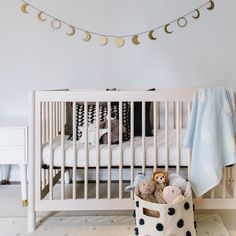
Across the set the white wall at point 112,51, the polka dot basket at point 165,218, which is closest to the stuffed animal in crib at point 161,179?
the polka dot basket at point 165,218

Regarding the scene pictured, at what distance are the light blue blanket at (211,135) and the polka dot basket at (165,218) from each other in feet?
0.63

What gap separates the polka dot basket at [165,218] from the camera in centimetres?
148

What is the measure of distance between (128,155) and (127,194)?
29.5 inches

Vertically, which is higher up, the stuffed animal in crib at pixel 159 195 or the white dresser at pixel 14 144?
the white dresser at pixel 14 144

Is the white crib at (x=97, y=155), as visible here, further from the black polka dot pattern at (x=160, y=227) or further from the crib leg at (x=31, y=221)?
the black polka dot pattern at (x=160, y=227)

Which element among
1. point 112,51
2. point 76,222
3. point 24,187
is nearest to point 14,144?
→ point 24,187

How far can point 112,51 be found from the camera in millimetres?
2752

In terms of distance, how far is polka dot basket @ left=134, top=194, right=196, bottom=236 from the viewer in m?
1.48

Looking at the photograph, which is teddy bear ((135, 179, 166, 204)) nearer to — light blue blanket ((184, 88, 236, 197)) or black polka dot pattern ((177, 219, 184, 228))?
black polka dot pattern ((177, 219, 184, 228))

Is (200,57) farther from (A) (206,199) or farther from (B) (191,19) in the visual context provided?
(A) (206,199)

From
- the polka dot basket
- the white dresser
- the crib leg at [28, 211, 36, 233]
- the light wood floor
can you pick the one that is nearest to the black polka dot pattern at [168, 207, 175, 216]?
the polka dot basket

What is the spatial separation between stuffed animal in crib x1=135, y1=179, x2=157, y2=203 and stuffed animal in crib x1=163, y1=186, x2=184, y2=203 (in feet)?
0.23

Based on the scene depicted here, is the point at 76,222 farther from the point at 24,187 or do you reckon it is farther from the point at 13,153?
the point at 13,153

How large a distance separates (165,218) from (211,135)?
0.51 m
